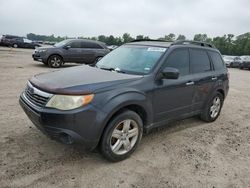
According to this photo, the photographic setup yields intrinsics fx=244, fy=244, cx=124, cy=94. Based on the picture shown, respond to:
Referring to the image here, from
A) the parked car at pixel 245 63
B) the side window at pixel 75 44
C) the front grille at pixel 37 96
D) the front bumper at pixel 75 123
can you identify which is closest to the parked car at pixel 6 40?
the side window at pixel 75 44

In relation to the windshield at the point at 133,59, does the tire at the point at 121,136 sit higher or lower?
lower

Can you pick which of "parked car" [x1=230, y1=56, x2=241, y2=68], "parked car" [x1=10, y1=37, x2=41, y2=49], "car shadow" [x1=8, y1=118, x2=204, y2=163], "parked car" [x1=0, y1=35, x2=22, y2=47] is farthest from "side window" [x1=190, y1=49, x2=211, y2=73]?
"parked car" [x1=10, y1=37, x2=41, y2=49]

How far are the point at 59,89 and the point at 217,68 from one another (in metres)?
3.78

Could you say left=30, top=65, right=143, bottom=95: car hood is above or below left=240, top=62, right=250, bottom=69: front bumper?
above

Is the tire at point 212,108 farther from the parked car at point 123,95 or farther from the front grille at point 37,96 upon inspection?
the front grille at point 37,96

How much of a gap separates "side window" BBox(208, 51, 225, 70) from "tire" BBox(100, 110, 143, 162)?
268 centimetres

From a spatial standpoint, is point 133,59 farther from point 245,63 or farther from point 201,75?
point 245,63

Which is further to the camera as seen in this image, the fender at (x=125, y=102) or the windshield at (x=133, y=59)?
the windshield at (x=133, y=59)

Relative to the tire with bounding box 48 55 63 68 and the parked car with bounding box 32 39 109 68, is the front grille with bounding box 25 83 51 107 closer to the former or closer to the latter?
the parked car with bounding box 32 39 109 68

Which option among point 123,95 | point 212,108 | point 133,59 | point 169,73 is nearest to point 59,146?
point 123,95

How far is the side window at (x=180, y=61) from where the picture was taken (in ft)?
13.6

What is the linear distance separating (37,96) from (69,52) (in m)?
10.0

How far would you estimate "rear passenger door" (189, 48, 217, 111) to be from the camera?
469cm

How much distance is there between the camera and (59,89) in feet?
9.98
